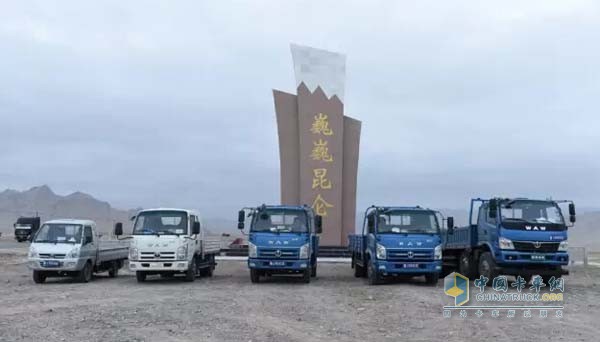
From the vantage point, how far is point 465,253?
20.7 metres

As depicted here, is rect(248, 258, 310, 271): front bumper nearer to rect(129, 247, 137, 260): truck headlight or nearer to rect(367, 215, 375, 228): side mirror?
rect(367, 215, 375, 228): side mirror

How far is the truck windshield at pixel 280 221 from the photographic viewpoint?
19094 mm

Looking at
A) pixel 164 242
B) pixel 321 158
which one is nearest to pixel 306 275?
pixel 164 242

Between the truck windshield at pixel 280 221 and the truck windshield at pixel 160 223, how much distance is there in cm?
203

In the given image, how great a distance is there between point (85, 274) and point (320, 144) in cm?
1366

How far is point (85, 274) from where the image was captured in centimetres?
2000

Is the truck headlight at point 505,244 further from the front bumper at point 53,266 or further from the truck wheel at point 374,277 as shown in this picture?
the front bumper at point 53,266

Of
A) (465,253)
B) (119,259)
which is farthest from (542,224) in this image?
(119,259)

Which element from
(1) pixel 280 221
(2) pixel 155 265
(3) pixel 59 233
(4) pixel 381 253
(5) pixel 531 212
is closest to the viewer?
(5) pixel 531 212

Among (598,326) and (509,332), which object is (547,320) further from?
(509,332)

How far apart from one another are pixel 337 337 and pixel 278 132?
2125 cm

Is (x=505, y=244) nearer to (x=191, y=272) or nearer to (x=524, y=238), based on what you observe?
(x=524, y=238)

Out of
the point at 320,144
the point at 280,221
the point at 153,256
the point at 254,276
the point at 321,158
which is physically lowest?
the point at 254,276

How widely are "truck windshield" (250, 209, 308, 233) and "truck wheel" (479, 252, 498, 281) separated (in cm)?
497
